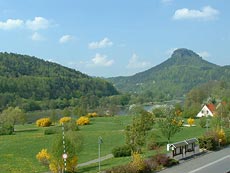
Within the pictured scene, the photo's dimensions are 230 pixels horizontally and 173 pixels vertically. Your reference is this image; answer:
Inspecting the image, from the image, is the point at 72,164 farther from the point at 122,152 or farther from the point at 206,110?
the point at 206,110

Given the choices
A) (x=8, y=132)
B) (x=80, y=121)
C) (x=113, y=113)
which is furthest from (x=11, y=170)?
(x=113, y=113)

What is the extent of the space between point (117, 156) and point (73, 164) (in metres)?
8.71

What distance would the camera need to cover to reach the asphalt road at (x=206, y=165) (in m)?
28.1

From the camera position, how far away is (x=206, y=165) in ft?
98.6

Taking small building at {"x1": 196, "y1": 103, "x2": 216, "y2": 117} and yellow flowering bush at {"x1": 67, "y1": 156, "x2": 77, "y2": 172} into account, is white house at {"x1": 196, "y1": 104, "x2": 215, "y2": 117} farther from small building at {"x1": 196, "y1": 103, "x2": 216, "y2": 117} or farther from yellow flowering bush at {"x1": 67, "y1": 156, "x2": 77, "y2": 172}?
yellow flowering bush at {"x1": 67, "y1": 156, "x2": 77, "y2": 172}

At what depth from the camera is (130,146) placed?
39.3m

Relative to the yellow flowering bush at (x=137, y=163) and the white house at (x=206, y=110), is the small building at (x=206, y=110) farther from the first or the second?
the yellow flowering bush at (x=137, y=163)

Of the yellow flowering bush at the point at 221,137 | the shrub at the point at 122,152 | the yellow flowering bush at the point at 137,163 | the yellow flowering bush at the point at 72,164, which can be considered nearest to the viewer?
the yellow flowering bush at the point at 137,163

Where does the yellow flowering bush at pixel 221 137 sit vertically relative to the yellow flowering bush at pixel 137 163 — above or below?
above

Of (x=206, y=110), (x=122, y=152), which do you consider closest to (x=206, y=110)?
(x=206, y=110)

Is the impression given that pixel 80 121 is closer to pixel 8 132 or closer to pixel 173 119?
pixel 8 132

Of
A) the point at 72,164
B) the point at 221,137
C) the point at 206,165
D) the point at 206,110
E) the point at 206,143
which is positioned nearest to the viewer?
the point at 206,165

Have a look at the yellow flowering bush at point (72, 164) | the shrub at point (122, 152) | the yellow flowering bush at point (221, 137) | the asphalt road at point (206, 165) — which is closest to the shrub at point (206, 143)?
the asphalt road at point (206, 165)

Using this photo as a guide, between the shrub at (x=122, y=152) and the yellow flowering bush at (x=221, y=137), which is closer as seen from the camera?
the shrub at (x=122, y=152)
